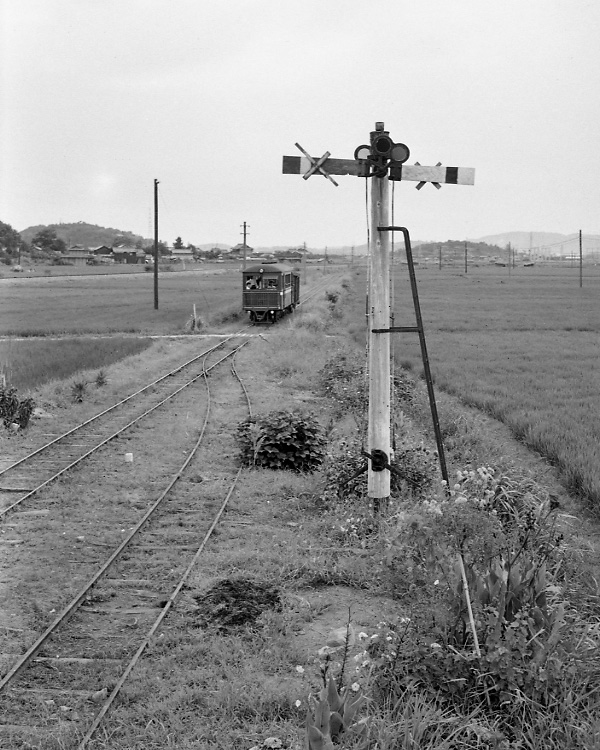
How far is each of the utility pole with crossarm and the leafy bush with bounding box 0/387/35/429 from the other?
27.3 ft

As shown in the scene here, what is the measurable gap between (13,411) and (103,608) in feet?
28.3

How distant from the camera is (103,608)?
273 inches

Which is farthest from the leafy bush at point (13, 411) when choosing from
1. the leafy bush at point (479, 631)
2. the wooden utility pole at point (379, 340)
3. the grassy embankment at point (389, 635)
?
the leafy bush at point (479, 631)

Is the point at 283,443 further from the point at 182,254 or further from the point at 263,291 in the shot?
the point at 182,254

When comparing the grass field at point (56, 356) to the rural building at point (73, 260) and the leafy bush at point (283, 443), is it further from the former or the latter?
the rural building at point (73, 260)

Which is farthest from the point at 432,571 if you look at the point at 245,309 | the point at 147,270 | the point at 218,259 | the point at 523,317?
the point at 218,259

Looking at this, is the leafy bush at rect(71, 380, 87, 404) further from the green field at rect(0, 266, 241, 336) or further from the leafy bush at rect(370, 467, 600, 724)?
the green field at rect(0, 266, 241, 336)

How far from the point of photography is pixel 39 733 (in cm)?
494

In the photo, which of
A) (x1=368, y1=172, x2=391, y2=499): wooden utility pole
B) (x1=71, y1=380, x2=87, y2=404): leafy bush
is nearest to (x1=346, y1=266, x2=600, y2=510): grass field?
(x1=368, y1=172, x2=391, y2=499): wooden utility pole

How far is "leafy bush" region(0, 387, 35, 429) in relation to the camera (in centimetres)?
1448

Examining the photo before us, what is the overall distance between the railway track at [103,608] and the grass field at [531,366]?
5265 millimetres

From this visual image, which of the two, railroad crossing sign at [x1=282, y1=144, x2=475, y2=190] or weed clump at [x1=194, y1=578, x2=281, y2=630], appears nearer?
weed clump at [x1=194, y1=578, x2=281, y2=630]

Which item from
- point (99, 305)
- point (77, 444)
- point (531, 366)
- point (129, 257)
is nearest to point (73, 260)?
point (129, 257)

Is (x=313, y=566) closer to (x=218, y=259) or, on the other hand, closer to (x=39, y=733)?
(x=39, y=733)
